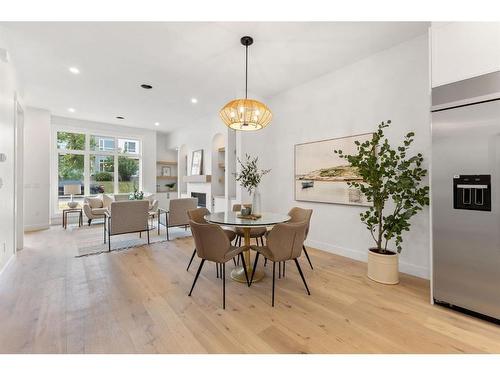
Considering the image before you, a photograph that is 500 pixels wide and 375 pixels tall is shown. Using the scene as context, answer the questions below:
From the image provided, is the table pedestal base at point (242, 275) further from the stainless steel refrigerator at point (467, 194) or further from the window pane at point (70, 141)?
the window pane at point (70, 141)

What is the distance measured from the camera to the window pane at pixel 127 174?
772 cm

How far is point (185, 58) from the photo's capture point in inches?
133

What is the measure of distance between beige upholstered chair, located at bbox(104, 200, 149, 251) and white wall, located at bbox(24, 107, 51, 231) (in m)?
3.03

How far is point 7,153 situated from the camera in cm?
311

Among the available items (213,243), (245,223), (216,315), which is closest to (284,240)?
(245,223)

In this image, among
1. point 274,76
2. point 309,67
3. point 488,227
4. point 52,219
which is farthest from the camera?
point 52,219

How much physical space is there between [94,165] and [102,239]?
3.56 meters

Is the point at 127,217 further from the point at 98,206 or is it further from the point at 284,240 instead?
the point at 284,240

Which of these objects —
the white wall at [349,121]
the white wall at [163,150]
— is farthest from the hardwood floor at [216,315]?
the white wall at [163,150]

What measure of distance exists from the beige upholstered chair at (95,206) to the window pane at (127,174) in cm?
115

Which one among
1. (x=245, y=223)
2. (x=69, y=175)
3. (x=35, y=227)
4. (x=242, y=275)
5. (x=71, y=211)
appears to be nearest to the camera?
(x=245, y=223)

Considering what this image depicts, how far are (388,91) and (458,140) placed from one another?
1.41 meters
